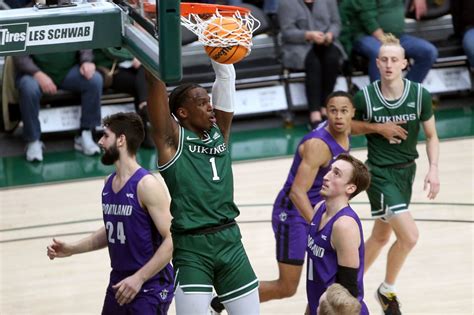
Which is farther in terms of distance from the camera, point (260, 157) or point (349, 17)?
point (349, 17)

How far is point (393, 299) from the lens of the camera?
24.6 ft

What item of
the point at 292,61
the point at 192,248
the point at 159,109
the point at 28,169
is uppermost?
the point at 159,109

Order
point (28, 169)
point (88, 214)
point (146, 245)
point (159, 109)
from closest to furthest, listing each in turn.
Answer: point (159, 109)
point (146, 245)
point (88, 214)
point (28, 169)

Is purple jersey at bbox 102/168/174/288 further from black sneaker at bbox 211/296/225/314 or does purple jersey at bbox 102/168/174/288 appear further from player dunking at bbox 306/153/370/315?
black sneaker at bbox 211/296/225/314

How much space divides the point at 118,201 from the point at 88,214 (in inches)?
145

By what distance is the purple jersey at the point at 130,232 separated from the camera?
20.2 ft

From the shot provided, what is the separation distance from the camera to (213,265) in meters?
5.87

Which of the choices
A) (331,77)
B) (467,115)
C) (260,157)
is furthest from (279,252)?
(467,115)

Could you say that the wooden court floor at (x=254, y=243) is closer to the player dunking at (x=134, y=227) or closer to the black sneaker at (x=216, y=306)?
the black sneaker at (x=216, y=306)

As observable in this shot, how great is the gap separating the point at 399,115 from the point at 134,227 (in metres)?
2.56

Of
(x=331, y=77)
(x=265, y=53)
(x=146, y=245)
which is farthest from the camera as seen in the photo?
(x=265, y=53)

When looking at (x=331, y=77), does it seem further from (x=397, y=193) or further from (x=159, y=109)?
(x=159, y=109)

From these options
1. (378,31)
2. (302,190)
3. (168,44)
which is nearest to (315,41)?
(378,31)

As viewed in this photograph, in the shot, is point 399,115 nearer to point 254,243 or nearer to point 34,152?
point 254,243
